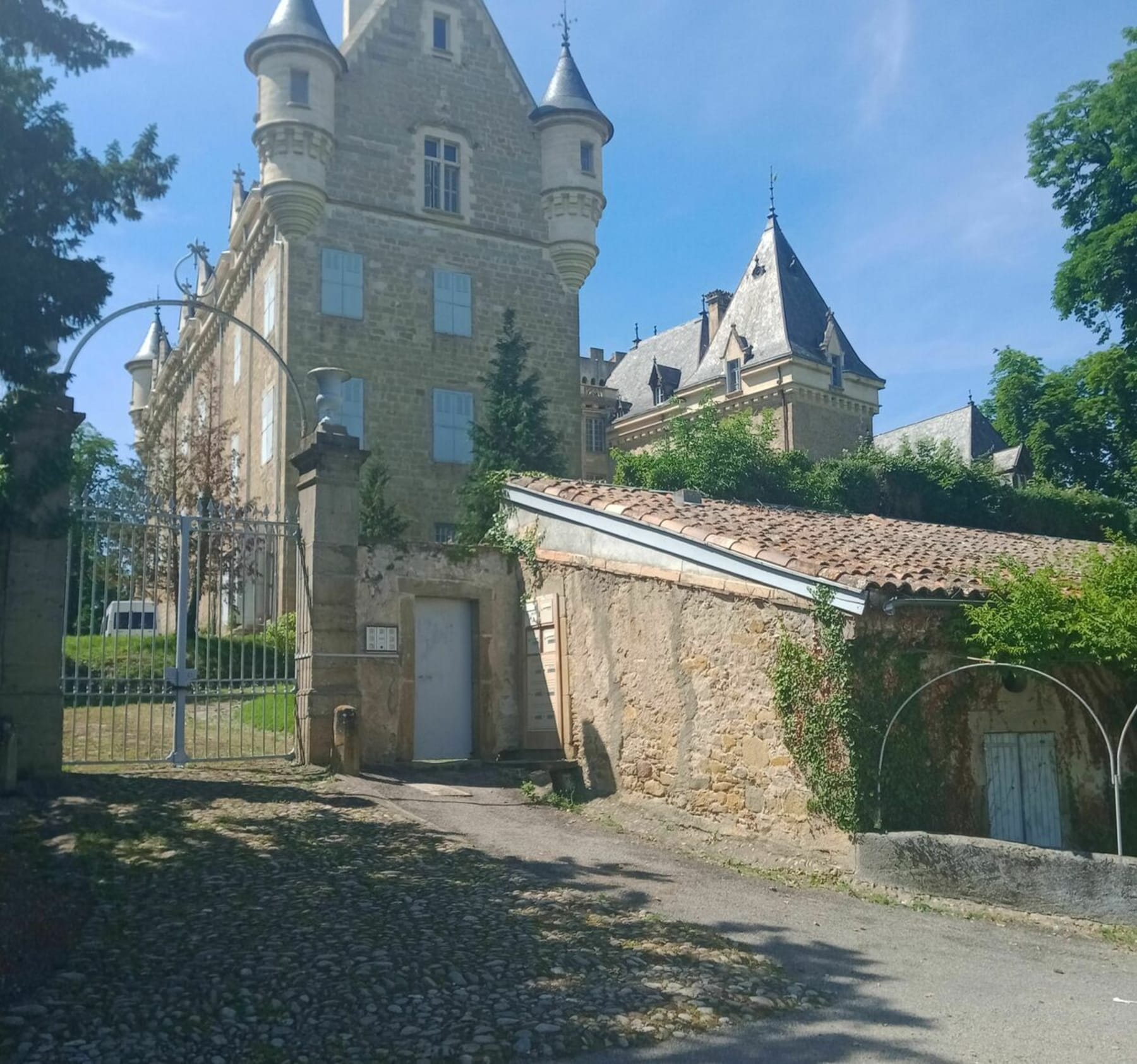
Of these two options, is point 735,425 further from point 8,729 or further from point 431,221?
point 8,729

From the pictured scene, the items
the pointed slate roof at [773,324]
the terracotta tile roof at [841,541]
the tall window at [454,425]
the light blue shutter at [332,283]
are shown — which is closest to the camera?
the terracotta tile roof at [841,541]

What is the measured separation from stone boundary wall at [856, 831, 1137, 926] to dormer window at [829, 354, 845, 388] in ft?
104

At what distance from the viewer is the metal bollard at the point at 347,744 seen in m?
10.8

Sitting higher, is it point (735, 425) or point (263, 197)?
point (263, 197)

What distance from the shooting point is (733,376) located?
39.7 metres

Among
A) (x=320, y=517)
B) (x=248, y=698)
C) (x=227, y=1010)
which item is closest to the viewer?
(x=227, y=1010)

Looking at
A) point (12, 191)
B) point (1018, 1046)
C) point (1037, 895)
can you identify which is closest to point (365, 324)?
point (12, 191)

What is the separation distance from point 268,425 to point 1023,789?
19.5m

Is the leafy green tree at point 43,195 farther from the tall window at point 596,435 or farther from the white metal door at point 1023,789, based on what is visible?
the tall window at point 596,435

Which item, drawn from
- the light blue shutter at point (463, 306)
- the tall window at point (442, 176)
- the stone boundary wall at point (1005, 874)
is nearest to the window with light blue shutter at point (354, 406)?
the light blue shutter at point (463, 306)

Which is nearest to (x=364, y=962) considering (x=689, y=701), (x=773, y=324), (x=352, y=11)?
(x=689, y=701)

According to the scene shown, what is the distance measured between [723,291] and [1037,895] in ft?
125

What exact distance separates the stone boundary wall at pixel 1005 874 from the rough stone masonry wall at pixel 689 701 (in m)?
0.42

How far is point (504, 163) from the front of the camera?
27.5 metres
